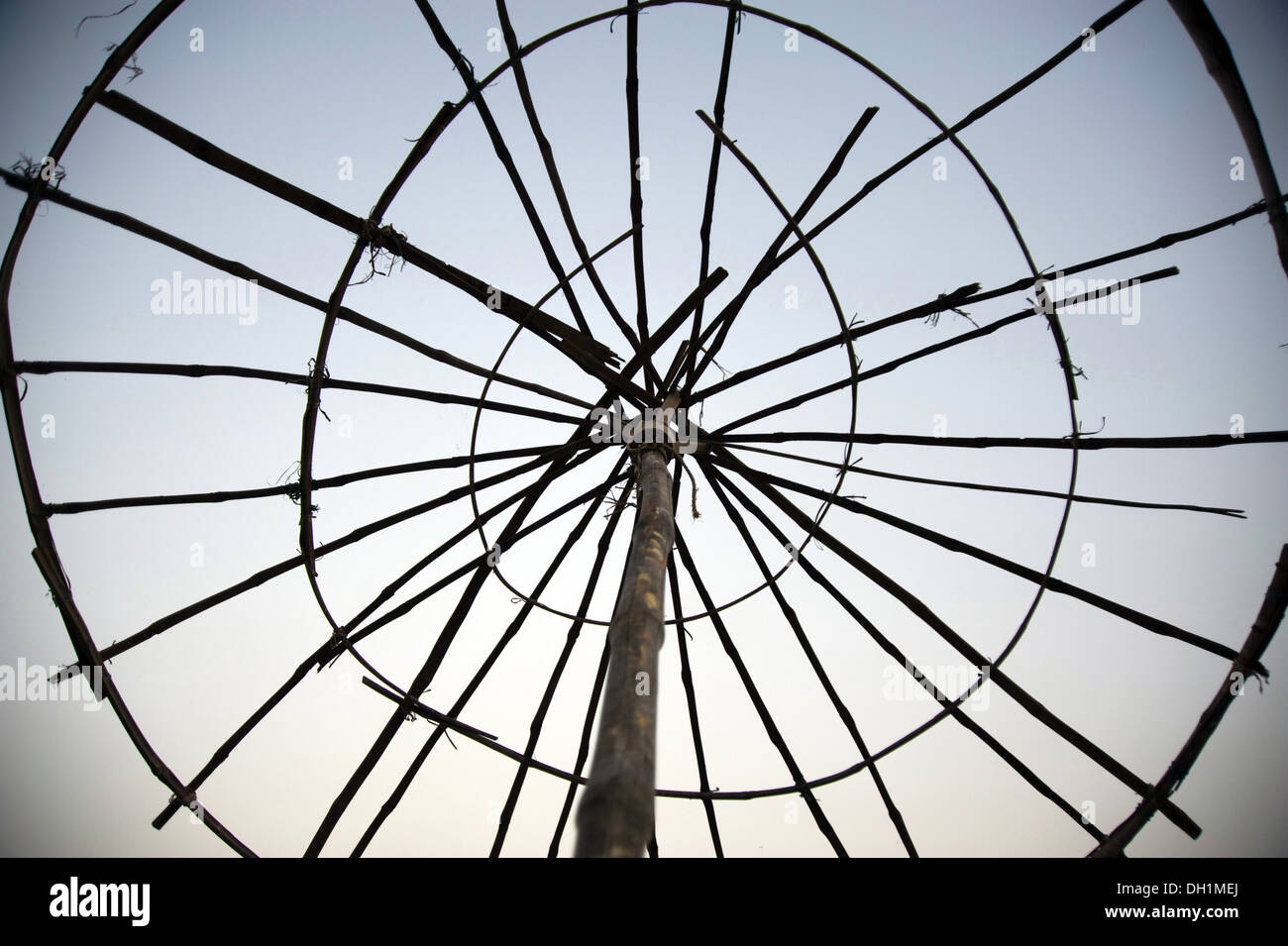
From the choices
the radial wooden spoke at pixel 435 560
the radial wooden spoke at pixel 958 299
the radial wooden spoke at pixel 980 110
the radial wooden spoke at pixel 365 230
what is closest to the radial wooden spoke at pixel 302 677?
the radial wooden spoke at pixel 435 560

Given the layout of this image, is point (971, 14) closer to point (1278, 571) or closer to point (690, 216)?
point (690, 216)

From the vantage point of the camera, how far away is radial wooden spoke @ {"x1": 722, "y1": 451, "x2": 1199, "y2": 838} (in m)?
7.50

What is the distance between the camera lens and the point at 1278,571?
228 inches

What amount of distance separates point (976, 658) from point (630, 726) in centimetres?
602

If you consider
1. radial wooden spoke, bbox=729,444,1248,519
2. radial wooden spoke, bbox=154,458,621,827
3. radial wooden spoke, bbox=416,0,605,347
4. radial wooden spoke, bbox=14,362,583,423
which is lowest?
radial wooden spoke, bbox=154,458,621,827

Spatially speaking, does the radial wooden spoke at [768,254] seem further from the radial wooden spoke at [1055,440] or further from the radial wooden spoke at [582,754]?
the radial wooden spoke at [582,754]

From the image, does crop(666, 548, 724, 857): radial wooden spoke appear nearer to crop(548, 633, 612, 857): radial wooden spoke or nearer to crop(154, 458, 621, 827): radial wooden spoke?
crop(548, 633, 612, 857): radial wooden spoke

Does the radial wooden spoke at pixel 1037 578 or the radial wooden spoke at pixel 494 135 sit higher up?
the radial wooden spoke at pixel 494 135

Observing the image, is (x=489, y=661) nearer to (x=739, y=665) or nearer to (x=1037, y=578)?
(x=739, y=665)

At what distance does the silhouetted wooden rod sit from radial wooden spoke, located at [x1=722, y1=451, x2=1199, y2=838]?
3.44 m

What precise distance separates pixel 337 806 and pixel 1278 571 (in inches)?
382

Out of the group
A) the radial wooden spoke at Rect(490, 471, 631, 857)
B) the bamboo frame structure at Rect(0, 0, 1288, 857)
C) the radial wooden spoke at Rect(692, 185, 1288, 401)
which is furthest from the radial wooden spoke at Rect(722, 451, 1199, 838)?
the radial wooden spoke at Rect(490, 471, 631, 857)

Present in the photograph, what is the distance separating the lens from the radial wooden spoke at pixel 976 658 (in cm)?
750

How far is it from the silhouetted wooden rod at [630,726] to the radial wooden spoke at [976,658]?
11.3 ft
